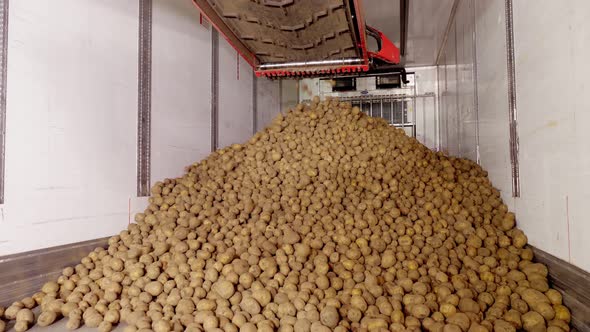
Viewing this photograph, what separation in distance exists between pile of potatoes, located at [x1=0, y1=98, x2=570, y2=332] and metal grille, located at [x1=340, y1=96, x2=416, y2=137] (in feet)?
9.95

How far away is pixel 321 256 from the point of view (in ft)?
5.78

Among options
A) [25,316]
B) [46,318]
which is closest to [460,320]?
[46,318]

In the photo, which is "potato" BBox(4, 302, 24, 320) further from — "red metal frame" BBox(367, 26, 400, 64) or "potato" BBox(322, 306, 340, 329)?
"red metal frame" BBox(367, 26, 400, 64)

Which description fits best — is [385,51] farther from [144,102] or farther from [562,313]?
[562,313]

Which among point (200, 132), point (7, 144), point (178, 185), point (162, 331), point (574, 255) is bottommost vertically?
point (162, 331)

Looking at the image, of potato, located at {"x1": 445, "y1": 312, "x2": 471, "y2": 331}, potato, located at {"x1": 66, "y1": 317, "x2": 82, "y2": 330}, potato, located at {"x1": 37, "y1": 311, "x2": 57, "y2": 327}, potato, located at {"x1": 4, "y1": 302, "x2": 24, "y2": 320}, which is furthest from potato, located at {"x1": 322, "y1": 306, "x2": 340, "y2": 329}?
potato, located at {"x1": 4, "y1": 302, "x2": 24, "y2": 320}

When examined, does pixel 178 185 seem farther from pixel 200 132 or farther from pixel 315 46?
pixel 315 46

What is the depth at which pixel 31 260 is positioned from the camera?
68.0 inches

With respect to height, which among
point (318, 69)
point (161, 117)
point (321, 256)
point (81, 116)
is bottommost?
point (321, 256)

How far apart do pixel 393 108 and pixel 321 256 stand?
4.45 metres

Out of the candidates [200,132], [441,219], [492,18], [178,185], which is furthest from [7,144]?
[492,18]

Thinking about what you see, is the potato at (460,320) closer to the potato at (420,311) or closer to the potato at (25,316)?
the potato at (420,311)

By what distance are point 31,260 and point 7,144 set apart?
0.62m

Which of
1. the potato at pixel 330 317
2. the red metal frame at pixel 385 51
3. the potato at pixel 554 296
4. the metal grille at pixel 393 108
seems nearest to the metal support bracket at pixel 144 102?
the potato at pixel 330 317
